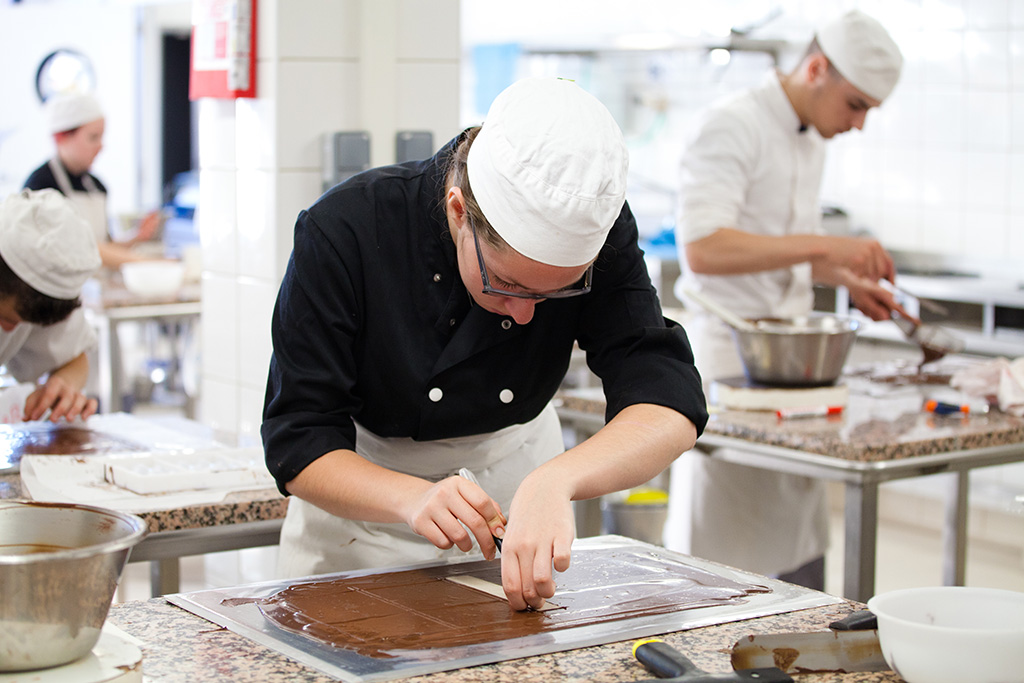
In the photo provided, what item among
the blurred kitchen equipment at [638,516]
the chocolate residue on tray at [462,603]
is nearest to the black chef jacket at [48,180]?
the blurred kitchen equipment at [638,516]

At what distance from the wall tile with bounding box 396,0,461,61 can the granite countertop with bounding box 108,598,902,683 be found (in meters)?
1.72

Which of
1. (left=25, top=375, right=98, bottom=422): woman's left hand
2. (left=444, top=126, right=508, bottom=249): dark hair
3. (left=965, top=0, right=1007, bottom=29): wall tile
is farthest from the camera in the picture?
(left=965, top=0, right=1007, bottom=29): wall tile

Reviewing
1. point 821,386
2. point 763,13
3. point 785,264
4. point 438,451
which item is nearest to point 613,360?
point 438,451

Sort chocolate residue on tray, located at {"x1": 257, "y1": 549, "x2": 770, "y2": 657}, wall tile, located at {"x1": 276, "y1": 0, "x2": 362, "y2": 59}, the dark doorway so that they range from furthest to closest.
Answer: the dark doorway < wall tile, located at {"x1": 276, "y1": 0, "x2": 362, "y2": 59} < chocolate residue on tray, located at {"x1": 257, "y1": 549, "x2": 770, "y2": 657}

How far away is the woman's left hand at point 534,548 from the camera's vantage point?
124 cm

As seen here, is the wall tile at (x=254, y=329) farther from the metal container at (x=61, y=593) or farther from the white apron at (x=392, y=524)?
the metal container at (x=61, y=593)

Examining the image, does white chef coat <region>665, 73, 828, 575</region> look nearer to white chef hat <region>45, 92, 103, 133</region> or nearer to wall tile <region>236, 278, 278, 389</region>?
wall tile <region>236, 278, 278, 389</region>

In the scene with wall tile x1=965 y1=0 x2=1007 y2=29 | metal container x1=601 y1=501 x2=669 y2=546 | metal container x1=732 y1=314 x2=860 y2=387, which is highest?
wall tile x1=965 y1=0 x2=1007 y2=29

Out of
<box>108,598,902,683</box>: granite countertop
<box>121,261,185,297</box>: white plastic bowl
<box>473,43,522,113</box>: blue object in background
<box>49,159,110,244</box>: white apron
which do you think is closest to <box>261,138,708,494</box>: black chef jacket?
<box>108,598,902,683</box>: granite countertop

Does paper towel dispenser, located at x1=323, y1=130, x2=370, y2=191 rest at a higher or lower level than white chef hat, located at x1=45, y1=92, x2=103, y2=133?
lower

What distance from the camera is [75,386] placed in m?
2.43

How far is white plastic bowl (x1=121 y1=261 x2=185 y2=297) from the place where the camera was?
4.32m

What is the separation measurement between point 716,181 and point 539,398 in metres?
1.24

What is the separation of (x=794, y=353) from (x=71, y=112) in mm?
3506
